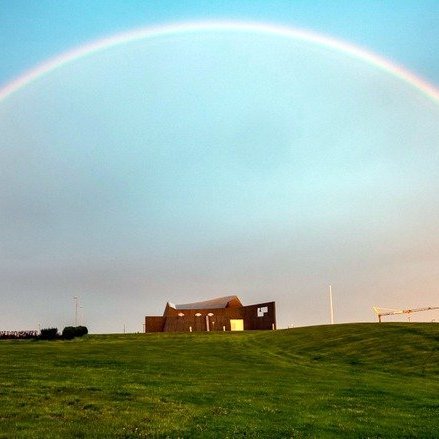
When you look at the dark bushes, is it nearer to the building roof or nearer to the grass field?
the grass field

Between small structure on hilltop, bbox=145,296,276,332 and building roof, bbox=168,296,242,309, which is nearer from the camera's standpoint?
small structure on hilltop, bbox=145,296,276,332

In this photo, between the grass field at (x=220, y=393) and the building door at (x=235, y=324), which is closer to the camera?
the grass field at (x=220, y=393)

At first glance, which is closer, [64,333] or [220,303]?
[64,333]

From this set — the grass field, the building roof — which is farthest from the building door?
the grass field

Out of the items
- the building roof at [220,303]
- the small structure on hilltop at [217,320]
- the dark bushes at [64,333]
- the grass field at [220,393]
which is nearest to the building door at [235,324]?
the small structure on hilltop at [217,320]

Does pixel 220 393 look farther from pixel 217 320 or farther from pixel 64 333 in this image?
pixel 217 320

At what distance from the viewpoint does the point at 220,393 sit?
102ft

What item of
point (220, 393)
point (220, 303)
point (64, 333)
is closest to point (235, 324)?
point (220, 303)

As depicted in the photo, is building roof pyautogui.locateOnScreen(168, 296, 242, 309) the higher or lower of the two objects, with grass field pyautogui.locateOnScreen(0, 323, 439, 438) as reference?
higher

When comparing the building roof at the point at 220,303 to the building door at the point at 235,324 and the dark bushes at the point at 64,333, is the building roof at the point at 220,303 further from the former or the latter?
the dark bushes at the point at 64,333

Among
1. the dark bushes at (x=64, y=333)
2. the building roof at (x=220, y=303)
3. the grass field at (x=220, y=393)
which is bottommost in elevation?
the grass field at (x=220, y=393)

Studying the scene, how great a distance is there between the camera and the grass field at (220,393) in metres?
23.1

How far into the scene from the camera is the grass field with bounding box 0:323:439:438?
23.1m

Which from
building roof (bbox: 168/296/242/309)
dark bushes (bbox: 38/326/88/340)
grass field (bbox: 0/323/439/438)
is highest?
building roof (bbox: 168/296/242/309)
